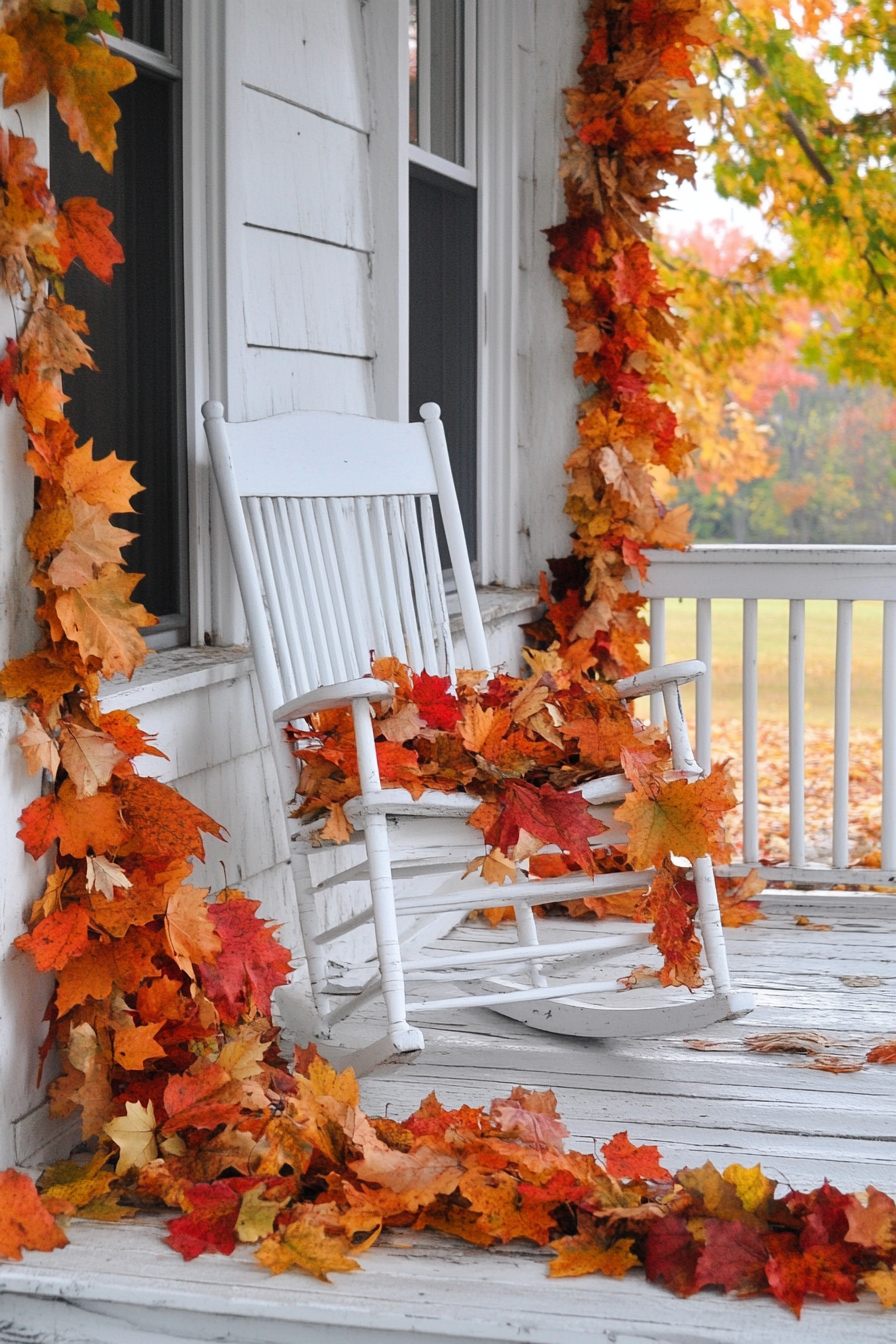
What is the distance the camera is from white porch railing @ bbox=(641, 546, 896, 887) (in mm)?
3133

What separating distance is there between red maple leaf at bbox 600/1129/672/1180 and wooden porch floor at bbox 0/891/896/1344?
0.42 feet

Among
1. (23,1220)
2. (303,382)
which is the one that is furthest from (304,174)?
(23,1220)

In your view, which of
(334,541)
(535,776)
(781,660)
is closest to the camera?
(535,776)

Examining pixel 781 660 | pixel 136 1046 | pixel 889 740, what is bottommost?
pixel 781 660

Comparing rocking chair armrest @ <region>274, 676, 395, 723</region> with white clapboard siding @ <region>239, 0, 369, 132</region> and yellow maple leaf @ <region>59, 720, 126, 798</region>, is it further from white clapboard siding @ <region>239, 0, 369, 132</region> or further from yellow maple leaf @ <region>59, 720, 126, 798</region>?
white clapboard siding @ <region>239, 0, 369, 132</region>

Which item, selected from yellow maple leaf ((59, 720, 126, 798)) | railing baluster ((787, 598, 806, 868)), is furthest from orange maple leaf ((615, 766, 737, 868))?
railing baluster ((787, 598, 806, 868))

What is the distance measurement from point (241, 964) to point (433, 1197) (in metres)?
0.43

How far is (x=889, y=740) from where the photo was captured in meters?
3.17

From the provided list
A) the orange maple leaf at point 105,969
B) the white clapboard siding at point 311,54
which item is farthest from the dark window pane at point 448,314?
the orange maple leaf at point 105,969

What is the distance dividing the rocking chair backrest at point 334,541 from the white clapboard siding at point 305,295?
169 millimetres

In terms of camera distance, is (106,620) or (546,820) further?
(546,820)

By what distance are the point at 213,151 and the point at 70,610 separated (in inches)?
36.1

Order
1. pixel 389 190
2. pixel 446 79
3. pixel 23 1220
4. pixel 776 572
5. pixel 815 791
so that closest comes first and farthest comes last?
pixel 23 1220
pixel 389 190
pixel 446 79
pixel 776 572
pixel 815 791

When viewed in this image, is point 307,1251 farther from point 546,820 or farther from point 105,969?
point 546,820
